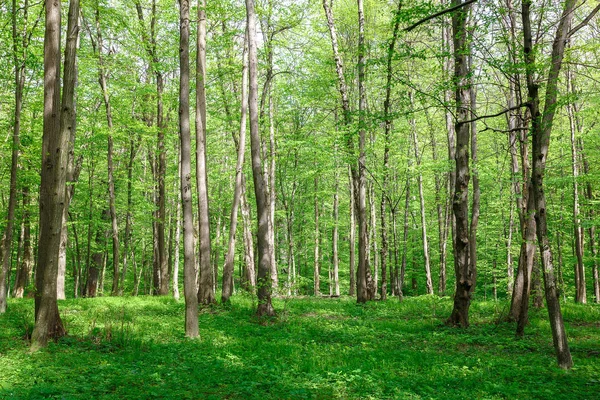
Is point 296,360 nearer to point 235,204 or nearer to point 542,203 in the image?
point 542,203

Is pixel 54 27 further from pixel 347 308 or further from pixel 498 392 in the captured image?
pixel 347 308

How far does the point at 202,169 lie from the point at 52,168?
327 centimetres

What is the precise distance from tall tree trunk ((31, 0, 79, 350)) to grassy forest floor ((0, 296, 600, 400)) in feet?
2.94

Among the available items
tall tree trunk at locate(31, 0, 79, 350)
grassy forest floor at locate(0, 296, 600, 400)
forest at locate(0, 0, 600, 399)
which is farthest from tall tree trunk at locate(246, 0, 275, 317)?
tall tree trunk at locate(31, 0, 79, 350)

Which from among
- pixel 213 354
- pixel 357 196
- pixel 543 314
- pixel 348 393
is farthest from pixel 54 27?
Result: pixel 543 314

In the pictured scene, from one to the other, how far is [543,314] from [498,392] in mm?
7621

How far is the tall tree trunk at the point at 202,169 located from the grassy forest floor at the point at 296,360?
2072mm

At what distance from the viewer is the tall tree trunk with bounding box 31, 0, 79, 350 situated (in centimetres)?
730

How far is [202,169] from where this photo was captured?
9.83 m

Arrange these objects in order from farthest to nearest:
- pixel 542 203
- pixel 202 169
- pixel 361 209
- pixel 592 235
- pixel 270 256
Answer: pixel 592 235, pixel 361 209, pixel 270 256, pixel 202 169, pixel 542 203

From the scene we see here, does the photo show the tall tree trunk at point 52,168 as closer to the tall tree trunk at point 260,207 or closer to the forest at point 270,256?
the forest at point 270,256

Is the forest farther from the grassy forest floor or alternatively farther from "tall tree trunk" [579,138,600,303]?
"tall tree trunk" [579,138,600,303]

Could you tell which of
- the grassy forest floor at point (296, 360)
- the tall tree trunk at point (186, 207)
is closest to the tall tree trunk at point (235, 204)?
the grassy forest floor at point (296, 360)

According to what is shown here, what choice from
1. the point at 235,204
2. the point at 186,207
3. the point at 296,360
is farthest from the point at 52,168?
the point at 235,204
